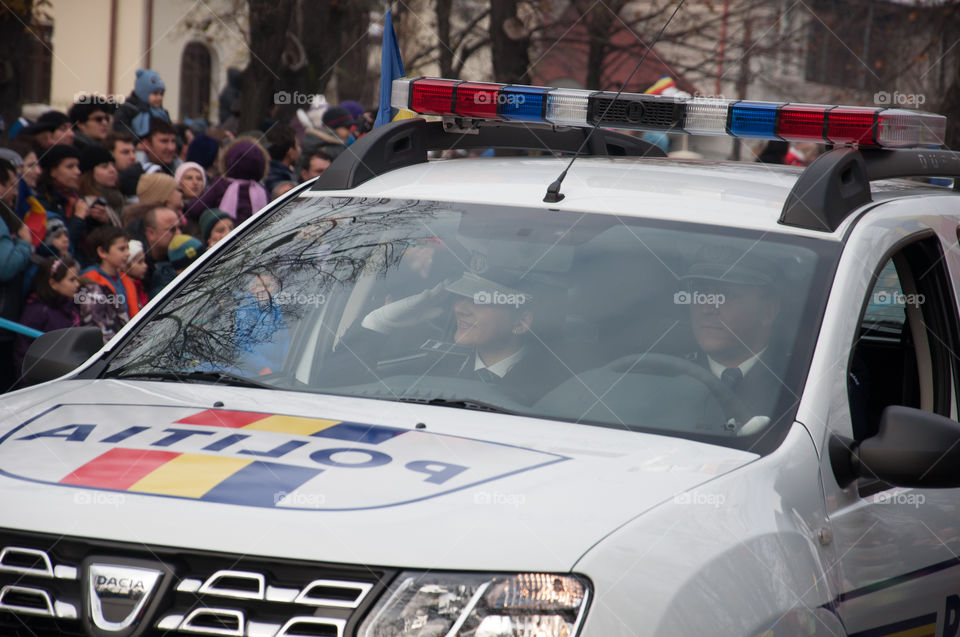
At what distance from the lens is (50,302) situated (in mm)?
6914

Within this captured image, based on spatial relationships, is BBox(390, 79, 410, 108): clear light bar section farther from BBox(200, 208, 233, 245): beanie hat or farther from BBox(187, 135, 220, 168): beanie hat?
BBox(187, 135, 220, 168): beanie hat

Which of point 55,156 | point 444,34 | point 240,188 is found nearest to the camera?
point 55,156

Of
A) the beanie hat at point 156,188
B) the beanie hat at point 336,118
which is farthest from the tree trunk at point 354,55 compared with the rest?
the beanie hat at point 156,188

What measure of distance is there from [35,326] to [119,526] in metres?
4.93

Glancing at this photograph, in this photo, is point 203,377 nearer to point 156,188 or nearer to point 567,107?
point 567,107

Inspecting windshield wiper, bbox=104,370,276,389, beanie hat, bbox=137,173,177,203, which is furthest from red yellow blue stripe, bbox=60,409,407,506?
beanie hat, bbox=137,173,177,203

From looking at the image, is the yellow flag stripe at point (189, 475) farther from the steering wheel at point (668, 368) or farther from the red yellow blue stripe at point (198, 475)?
the steering wheel at point (668, 368)

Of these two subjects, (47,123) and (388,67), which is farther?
(47,123)

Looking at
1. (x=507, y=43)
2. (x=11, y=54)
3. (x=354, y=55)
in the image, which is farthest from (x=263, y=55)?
(x=354, y=55)

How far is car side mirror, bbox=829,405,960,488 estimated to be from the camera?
2.76 metres

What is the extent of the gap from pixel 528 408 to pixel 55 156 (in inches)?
234

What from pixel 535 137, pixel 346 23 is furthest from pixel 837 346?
pixel 346 23

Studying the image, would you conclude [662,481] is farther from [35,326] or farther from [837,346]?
[35,326]

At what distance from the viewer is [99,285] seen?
7148mm
